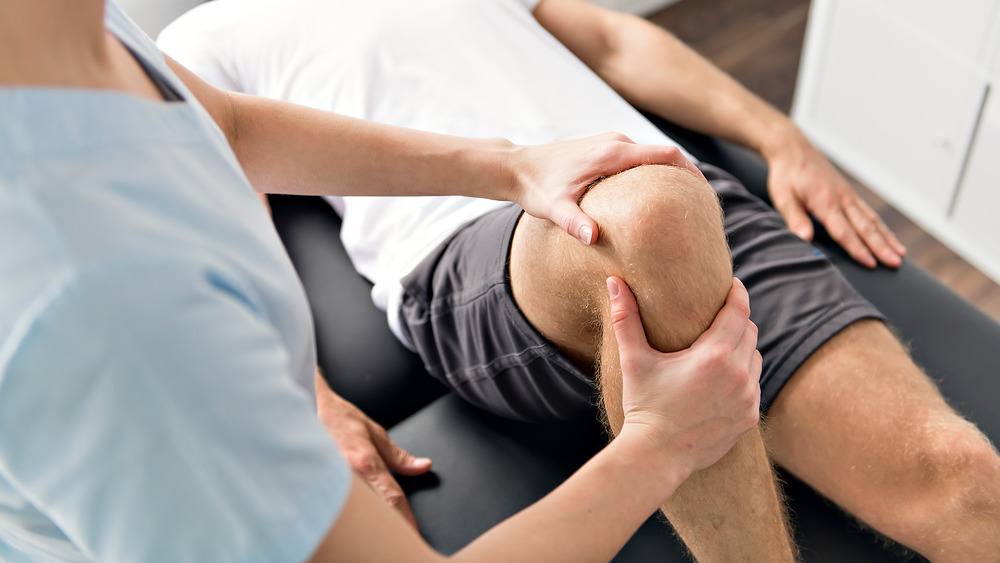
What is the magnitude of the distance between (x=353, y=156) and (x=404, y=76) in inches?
13.8

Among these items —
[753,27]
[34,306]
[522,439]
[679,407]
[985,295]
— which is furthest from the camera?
[753,27]

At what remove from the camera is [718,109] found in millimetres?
1296

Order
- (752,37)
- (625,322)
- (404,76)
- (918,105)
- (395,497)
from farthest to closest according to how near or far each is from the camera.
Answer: (752,37), (918,105), (404,76), (395,497), (625,322)

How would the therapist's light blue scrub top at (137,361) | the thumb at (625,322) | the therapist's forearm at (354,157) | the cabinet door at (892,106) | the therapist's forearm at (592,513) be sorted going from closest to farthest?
the therapist's light blue scrub top at (137,361)
the therapist's forearm at (592,513)
the thumb at (625,322)
the therapist's forearm at (354,157)
the cabinet door at (892,106)

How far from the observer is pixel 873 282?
3.63 ft

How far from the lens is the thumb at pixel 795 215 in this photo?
115 centimetres

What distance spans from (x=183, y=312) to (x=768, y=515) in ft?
2.05

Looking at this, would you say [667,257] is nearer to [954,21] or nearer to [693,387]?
[693,387]

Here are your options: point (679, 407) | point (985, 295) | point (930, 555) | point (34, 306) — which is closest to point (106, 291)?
point (34, 306)

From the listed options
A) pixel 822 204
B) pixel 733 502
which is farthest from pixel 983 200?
pixel 733 502

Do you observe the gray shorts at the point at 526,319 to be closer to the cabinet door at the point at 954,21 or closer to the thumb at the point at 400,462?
the thumb at the point at 400,462

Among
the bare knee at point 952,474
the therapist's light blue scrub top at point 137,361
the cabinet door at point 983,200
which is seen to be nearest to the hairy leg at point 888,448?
the bare knee at point 952,474

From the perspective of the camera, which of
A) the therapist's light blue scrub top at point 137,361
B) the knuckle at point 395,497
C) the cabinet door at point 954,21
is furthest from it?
the cabinet door at point 954,21

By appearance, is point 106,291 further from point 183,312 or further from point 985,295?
point 985,295
